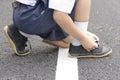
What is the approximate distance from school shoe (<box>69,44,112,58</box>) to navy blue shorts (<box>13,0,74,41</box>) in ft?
0.57

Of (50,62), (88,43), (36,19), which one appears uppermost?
(36,19)

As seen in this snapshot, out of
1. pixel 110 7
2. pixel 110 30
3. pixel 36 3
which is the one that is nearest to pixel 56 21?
pixel 36 3

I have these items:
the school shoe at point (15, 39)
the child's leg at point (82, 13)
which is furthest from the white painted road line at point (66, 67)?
the school shoe at point (15, 39)

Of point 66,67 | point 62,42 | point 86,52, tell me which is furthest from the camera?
point 62,42

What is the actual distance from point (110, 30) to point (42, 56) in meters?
0.70

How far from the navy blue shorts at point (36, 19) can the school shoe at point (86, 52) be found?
6.9 inches

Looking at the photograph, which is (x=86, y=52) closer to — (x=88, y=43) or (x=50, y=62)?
(x=88, y=43)

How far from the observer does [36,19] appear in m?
2.24

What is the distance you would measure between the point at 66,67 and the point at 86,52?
0.19 meters

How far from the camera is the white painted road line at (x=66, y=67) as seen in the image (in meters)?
2.08

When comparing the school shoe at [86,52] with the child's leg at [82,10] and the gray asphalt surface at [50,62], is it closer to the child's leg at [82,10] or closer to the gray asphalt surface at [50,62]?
the gray asphalt surface at [50,62]

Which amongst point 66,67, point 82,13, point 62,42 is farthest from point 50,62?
point 82,13

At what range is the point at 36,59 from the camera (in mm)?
2328

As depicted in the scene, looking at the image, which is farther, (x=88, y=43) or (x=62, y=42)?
(x=62, y=42)
